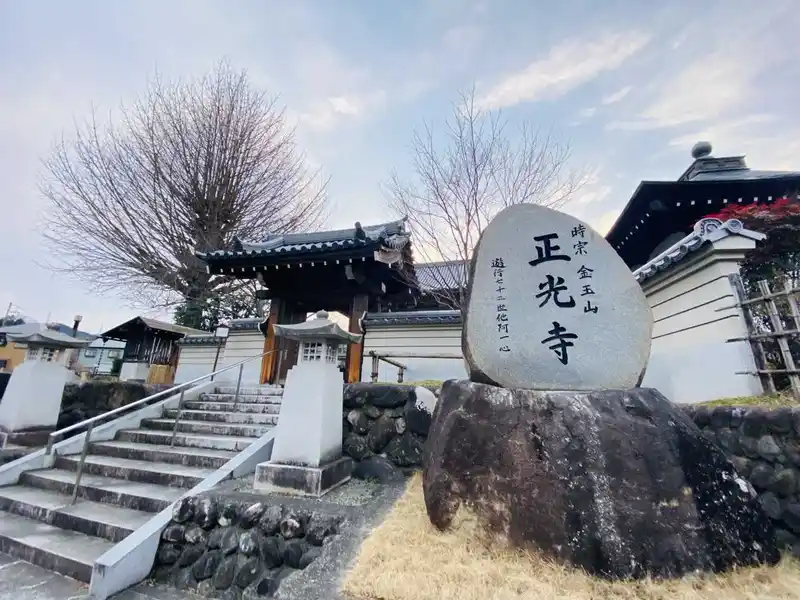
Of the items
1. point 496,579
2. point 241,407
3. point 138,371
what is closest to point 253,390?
point 241,407

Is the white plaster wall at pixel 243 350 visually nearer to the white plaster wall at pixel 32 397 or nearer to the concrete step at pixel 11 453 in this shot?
the white plaster wall at pixel 32 397

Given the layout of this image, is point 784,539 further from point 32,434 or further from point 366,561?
point 32,434

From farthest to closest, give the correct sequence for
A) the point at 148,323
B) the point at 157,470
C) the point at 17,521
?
1. the point at 148,323
2. the point at 157,470
3. the point at 17,521

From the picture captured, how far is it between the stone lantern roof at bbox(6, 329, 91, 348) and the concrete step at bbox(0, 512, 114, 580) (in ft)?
9.46

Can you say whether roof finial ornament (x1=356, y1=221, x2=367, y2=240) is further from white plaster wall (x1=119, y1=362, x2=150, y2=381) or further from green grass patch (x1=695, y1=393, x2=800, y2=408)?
white plaster wall (x1=119, y1=362, x2=150, y2=381)

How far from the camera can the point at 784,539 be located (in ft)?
9.22

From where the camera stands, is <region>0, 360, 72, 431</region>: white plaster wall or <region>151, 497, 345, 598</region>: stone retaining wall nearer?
<region>151, 497, 345, 598</region>: stone retaining wall

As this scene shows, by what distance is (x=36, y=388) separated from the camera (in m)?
5.61

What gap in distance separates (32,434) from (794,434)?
9511mm

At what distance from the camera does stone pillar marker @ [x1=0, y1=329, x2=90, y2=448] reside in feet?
17.6

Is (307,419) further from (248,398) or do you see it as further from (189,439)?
(248,398)

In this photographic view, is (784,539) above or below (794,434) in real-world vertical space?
below

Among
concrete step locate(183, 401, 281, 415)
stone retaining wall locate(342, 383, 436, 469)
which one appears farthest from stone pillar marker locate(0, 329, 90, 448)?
stone retaining wall locate(342, 383, 436, 469)

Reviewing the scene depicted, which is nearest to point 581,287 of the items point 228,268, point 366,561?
point 366,561
